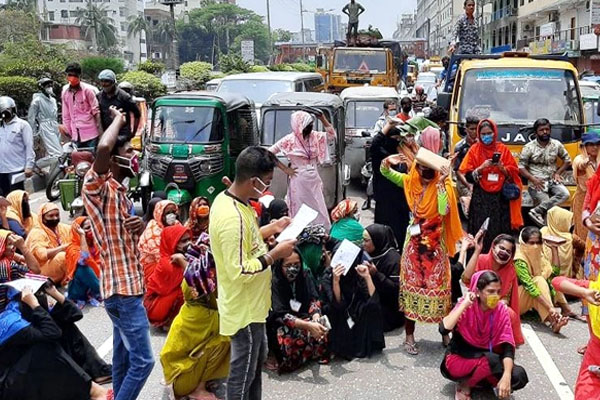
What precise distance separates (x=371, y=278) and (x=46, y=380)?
2.56m

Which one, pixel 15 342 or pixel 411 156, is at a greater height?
pixel 411 156

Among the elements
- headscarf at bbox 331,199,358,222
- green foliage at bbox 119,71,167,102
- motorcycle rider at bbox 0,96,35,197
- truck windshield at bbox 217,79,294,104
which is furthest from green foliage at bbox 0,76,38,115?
headscarf at bbox 331,199,358,222

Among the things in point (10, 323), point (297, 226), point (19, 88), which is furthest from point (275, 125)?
point (19, 88)

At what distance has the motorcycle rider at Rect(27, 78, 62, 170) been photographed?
457 inches

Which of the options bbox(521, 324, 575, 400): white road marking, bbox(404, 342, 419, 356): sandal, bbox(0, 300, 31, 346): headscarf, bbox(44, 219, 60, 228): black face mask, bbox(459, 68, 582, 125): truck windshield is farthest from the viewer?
bbox(459, 68, 582, 125): truck windshield

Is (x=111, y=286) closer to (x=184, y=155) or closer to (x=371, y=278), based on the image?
(x=371, y=278)

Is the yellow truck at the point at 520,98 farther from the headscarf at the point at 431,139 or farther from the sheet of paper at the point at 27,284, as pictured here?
the sheet of paper at the point at 27,284

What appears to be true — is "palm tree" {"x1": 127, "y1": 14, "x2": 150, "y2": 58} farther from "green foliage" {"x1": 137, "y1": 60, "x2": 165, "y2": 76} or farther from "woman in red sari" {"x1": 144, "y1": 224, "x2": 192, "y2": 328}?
"woman in red sari" {"x1": 144, "y1": 224, "x2": 192, "y2": 328}

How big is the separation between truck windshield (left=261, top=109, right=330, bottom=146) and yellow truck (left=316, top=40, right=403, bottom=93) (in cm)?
992

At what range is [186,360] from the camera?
4.50 meters

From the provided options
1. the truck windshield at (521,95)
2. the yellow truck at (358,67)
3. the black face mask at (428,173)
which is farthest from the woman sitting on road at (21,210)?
the yellow truck at (358,67)

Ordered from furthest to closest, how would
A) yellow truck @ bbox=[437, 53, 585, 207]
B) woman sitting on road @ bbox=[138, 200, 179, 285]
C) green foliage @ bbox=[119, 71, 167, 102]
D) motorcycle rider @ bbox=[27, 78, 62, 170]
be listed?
1. green foliage @ bbox=[119, 71, 167, 102]
2. motorcycle rider @ bbox=[27, 78, 62, 170]
3. yellow truck @ bbox=[437, 53, 585, 207]
4. woman sitting on road @ bbox=[138, 200, 179, 285]

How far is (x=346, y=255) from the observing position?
501 centimetres

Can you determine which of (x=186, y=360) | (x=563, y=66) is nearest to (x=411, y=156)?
(x=186, y=360)
